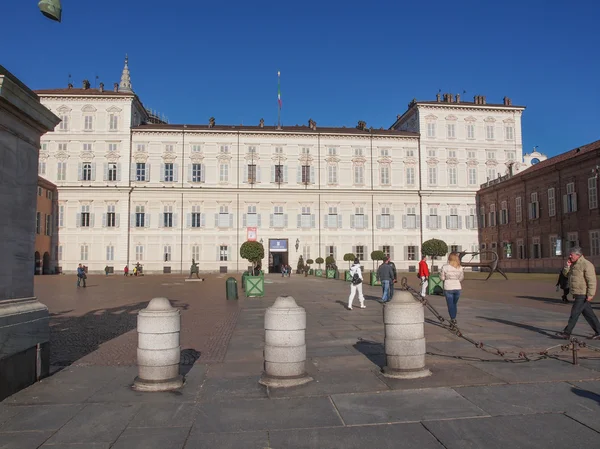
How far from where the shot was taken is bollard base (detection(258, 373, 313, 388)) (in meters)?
5.60

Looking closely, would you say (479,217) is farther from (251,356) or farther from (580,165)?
(251,356)

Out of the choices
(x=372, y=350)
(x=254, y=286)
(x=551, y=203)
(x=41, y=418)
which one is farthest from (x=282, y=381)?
(x=551, y=203)

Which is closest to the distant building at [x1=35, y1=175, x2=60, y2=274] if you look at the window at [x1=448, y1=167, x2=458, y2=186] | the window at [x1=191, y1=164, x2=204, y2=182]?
the window at [x1=191, y1=164, x2=204, y2=182]

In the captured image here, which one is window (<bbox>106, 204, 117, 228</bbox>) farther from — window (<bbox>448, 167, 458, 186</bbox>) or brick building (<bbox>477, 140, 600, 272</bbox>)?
brick building (<bbox>477, 140, 600, 272</bbox>)

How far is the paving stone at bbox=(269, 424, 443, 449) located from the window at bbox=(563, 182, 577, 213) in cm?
4233

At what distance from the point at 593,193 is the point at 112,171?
1846 inches

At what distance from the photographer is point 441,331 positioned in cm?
991

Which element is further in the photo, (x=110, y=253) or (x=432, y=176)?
(x=432, y=176)

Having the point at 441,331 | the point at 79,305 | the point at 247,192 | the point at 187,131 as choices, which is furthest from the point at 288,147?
the point at 441,331

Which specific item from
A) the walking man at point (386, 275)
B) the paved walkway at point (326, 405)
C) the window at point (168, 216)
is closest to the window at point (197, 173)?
the window at point (168, 216)

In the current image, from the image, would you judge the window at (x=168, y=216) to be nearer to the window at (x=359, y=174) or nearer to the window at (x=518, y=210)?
the window at (x=359, y=174)

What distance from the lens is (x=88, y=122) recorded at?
53.5 m

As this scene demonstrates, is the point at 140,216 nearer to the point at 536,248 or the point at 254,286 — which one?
the point at 254,286

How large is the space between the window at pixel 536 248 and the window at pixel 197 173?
3537 centimetres
